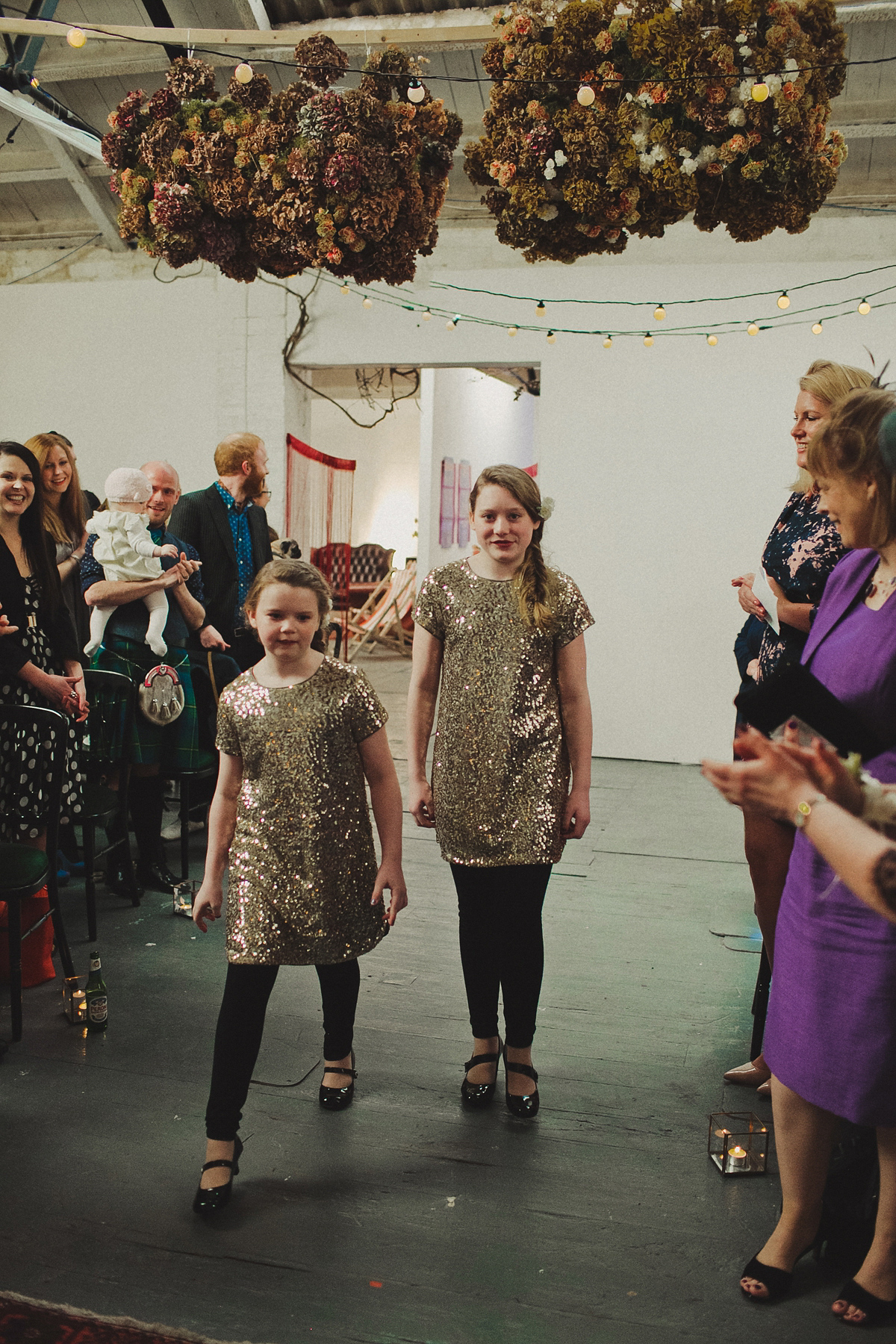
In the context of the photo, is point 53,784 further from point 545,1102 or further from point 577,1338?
point 577,1338

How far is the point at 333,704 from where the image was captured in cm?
214

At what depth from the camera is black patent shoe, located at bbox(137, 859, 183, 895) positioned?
13.0 feet

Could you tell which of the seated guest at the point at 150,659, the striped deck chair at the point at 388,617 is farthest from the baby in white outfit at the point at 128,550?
the striped deck chair at the point at 388,617

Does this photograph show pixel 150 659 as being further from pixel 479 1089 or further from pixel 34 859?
pixel 479 1089

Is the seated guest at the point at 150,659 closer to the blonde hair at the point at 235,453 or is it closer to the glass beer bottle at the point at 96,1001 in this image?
the blonde hair at the point at 235,453

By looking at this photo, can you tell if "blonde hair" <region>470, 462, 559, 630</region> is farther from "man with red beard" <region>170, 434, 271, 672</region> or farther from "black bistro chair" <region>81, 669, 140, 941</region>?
"man with red beard" <region>170, 434, 271, 672</region>

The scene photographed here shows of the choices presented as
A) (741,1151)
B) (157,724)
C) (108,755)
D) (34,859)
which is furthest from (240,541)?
(741,1151)

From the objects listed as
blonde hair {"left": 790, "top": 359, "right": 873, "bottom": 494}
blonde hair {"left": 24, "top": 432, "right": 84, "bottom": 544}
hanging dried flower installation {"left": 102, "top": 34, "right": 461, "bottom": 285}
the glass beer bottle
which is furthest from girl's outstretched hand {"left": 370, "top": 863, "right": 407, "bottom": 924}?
blonde hair {"left": 24, "top": 432, "right": 84, "bottom": 544}

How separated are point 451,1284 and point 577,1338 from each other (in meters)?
0.24

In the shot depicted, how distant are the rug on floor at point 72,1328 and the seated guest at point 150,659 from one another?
2.19 meters

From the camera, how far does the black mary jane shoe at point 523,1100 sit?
2402 mm

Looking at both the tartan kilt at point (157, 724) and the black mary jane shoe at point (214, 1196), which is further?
the tartan kilt at point (157, 724)

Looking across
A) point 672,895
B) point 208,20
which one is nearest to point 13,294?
point 208,20

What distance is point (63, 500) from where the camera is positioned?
12.2 ft
